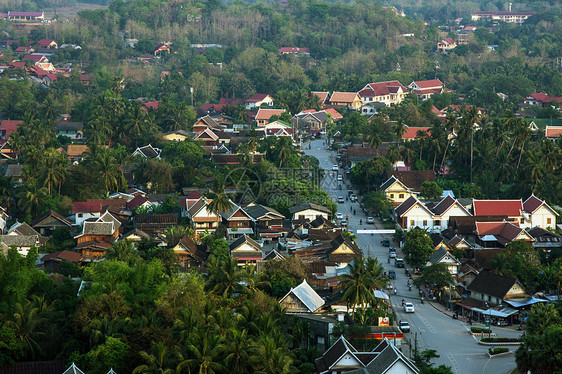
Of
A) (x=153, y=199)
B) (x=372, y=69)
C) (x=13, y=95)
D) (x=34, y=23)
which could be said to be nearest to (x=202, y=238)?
(x=153, y=199)

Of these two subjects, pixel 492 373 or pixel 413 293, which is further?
pixel 413 293

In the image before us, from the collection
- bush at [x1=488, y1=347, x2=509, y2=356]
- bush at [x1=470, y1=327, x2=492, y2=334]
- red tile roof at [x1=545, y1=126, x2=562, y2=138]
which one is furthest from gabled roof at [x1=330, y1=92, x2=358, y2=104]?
bush at [x1=488, y1=347, x2=509, y2=356]

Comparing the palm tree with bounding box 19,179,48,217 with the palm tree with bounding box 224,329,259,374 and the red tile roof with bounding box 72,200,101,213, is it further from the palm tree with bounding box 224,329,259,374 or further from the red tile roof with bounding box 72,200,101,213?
the palm tree with bounding box 224,329,259,374

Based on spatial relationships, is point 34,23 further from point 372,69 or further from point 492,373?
point 492,373

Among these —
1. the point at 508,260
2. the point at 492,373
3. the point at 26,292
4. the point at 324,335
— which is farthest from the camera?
the point at 508,260

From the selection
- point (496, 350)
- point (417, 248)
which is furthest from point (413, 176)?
point (496, 350)

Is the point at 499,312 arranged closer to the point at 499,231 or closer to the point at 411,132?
the point at 499,231
